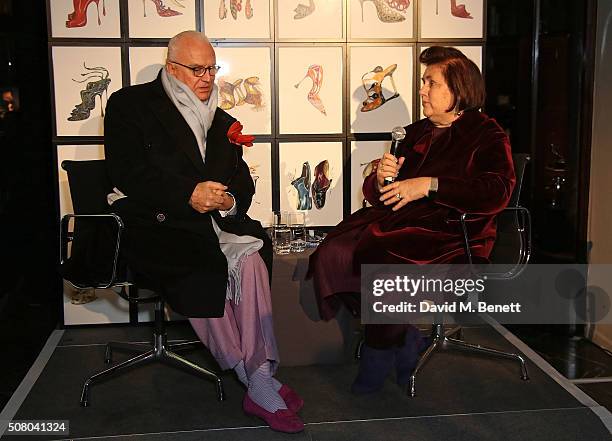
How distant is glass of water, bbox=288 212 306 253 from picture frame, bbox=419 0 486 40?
4.17 feet

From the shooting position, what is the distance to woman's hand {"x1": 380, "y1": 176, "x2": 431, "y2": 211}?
10.7 feet

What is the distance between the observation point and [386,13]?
430 centimetres

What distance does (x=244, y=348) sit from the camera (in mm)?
3086

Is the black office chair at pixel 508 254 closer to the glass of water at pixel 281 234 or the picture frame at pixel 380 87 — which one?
the glass of water at pixel 281 234

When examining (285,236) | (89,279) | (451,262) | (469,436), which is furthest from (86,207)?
(469,436)

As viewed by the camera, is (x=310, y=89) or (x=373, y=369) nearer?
(x=373, y=369)

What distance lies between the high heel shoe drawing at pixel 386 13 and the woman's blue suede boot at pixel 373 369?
1950 millimetres

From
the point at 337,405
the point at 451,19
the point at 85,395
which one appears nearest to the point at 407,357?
the point at 337,405

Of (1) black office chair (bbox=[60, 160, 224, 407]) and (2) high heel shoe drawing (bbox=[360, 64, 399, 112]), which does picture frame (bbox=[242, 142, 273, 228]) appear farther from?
(1) black office chair (bbox=[60, 160, 224, 407])

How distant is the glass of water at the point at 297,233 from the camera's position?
3.91m

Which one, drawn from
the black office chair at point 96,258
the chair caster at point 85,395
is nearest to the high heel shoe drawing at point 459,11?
the black office chair at point 96,258

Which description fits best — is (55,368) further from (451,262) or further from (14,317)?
(451,262)

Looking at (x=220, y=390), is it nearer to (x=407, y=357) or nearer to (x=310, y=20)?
(x=407, y=357)

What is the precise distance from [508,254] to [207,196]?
1464 mm
